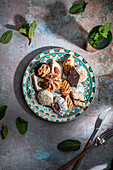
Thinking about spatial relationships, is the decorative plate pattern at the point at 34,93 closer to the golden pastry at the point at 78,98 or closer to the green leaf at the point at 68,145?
the golden pastry at the point at 78,98

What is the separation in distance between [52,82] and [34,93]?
0.71ft

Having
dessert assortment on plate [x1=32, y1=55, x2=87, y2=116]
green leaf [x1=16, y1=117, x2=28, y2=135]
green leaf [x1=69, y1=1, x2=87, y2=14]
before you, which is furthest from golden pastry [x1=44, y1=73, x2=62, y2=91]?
green leaf [x1=69, y1=1, x2=87, y2=14]

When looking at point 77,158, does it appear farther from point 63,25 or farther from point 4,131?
point 63,25

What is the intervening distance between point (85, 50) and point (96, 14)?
40cm

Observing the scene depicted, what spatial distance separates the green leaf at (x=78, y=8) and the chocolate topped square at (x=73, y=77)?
22.0 inches

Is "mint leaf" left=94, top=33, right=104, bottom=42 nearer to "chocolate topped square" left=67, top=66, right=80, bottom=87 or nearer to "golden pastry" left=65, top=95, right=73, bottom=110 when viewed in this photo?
"chocolate topped square" left=67, top=66, right=80, bottom=87

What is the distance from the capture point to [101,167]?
1.87 m

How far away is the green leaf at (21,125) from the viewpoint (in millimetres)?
1812

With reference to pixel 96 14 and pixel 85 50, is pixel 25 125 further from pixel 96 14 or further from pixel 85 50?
pixel 96 14

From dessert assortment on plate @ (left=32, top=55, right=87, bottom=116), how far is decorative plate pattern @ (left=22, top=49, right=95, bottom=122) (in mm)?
45

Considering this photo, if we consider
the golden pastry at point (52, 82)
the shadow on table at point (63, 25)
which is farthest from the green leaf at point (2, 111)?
the shadow on table at point (63, 25)

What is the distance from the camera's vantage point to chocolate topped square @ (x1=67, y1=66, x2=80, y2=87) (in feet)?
5.73

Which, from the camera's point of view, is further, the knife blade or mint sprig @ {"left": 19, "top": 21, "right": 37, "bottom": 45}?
the knife blade

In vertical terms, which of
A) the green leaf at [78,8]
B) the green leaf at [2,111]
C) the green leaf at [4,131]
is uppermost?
the green leaf at [78,8]
